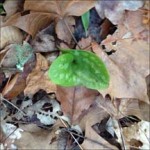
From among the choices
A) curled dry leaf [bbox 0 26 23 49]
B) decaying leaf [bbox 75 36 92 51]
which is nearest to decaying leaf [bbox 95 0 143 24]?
decaying leaf [bbox 75 36 92 51]

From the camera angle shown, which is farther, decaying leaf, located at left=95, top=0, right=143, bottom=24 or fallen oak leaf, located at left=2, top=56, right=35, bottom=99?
fallen oak leaf, located at left=2, top=56, right=35, bottom=99

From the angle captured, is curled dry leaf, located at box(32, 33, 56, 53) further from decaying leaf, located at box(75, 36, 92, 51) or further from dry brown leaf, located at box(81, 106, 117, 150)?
dry brown leaf, located at box(81, 106, 117, 150)

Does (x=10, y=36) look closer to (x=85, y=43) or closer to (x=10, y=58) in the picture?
(x=10, y=58)

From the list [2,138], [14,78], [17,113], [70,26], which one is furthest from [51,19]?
[2,138]

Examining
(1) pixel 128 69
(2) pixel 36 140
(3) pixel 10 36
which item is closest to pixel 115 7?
(1) pixel 128 69

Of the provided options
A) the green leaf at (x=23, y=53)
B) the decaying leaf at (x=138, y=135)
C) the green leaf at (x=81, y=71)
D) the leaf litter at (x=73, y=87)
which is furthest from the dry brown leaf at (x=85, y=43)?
the decaying leaf at (x=138, y=135)
